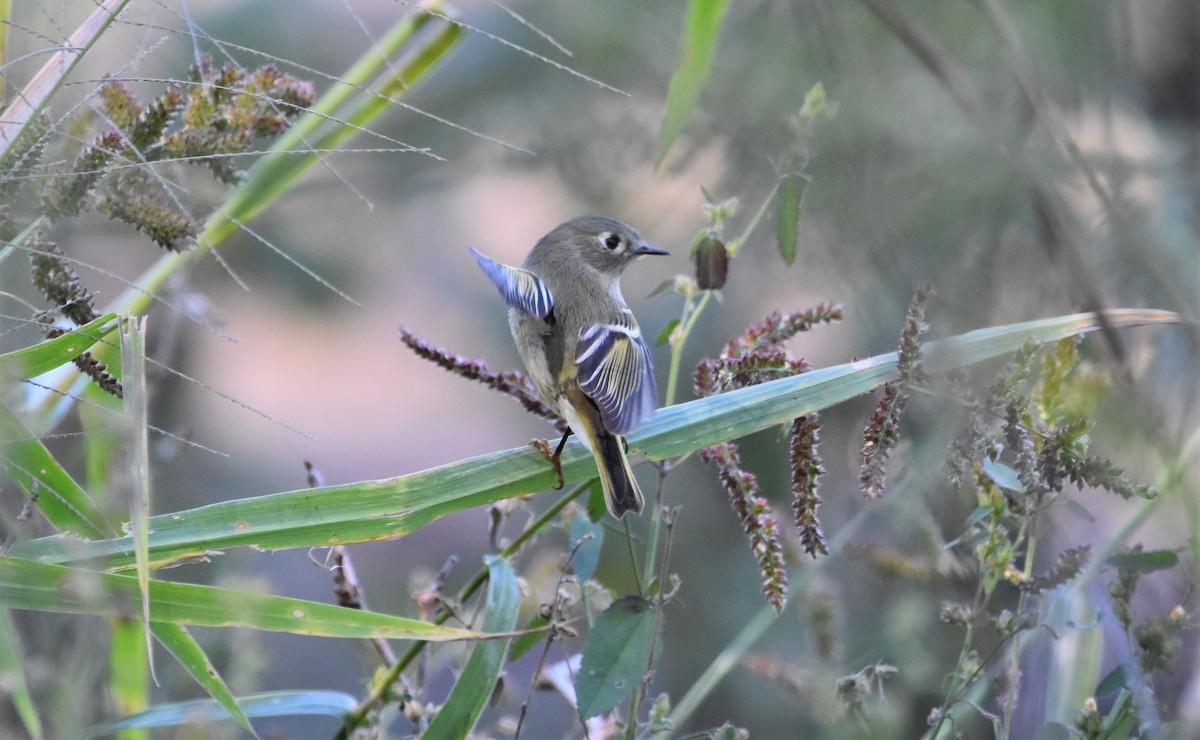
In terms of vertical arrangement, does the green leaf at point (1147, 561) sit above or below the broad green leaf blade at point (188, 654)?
above

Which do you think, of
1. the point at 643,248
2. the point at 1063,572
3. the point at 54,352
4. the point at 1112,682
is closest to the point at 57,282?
the point at 54,352

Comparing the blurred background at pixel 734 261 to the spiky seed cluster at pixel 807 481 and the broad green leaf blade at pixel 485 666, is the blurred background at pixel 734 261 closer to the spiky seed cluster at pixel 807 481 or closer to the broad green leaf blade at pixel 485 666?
the spiky seed cluster at pixel 807 481

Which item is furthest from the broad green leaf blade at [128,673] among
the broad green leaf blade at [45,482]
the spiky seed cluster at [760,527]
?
the spiky seed cluster at [760,527]

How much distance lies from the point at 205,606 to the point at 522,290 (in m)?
1.02

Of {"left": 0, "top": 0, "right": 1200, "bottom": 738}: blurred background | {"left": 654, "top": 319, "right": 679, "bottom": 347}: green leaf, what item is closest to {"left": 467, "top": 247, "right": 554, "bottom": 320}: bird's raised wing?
{"left": 0, "top": 0, "right": 1200, "bottom": 738}: blurred background

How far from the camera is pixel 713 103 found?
7.55 ft

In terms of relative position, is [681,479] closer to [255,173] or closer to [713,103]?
[713,103]

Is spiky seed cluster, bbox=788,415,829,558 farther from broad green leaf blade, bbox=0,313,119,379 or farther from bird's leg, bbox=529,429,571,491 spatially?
broad green leaf blade, bbox=0,313,119,379

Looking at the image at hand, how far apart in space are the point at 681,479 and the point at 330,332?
214 cm

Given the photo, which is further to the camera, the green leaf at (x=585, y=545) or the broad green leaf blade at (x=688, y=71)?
the green leaf at (x=585, y=545)

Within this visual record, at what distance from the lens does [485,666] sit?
1.36 meters

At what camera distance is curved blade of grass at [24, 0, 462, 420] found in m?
1.71

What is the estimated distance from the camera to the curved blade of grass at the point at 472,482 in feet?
4.08

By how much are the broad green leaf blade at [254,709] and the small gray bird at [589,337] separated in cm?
45
